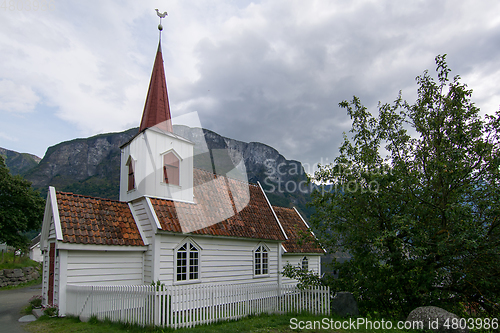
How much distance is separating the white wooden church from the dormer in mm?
49

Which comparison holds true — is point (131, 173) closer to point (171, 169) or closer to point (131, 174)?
point (131, 174)

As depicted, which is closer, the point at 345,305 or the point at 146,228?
the point at 345,305

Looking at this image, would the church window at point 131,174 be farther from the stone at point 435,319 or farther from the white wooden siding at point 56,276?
the stone at point 435,319

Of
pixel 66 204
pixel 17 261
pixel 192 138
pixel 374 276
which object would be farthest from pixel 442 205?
pixel 17 261

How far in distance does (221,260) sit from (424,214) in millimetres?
9107

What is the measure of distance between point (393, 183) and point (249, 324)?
7493 millimetres

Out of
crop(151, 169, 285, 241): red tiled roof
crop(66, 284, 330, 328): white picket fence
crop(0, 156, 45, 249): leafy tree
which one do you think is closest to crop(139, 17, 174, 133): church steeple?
crop(151, 169, 285, 241): red tiled roof

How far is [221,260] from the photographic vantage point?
15.3 meters

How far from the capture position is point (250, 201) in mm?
19625

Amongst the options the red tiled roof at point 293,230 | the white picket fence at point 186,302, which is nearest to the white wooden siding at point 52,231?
the white picket fence at point 186,302

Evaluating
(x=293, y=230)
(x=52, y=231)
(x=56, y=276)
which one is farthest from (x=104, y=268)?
(x=293, y=230)

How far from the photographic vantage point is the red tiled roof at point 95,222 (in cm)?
1185

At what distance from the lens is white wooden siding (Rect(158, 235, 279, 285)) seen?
43.3ft

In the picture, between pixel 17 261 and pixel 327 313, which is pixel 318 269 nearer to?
pixel 327 313
